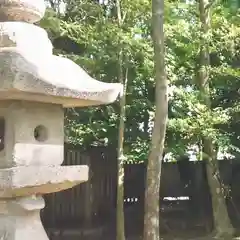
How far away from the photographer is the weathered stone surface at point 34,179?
365 cm

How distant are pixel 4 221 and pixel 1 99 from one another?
91 centimetres

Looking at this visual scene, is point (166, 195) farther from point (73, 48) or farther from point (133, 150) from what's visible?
point (73, 48)

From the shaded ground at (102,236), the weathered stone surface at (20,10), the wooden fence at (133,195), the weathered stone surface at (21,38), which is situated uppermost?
the weathered stone surface at (20,10)

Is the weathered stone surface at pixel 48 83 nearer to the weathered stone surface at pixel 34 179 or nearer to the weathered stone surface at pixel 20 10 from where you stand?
the weathered stone surface at pixel 20 10

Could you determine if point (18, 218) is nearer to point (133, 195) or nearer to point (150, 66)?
point (150, 66)

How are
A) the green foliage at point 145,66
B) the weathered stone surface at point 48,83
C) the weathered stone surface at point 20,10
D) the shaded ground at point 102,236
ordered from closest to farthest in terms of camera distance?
the weathered stone surface at point 48,83 → the weathered stone surface at point 20,10 → the green foliage at point 145,66 → the shaded ground at point 102,236

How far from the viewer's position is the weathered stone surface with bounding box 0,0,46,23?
13.1 ft

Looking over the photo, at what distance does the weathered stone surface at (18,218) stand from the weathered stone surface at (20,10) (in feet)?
4.58

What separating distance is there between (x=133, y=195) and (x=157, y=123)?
5.55 meters

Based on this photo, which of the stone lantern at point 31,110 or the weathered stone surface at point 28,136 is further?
the weathered stone surface at point 28,136

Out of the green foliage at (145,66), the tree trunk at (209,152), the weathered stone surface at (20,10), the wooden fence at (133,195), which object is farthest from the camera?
the wooden fence at (133,195)

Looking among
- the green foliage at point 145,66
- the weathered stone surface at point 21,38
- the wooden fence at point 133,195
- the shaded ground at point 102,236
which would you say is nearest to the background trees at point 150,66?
the green foliage at point 145,66

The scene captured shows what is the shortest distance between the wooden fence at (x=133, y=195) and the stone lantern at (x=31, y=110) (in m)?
6.26

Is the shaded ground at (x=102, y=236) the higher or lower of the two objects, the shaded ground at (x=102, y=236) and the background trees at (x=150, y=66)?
the lower
